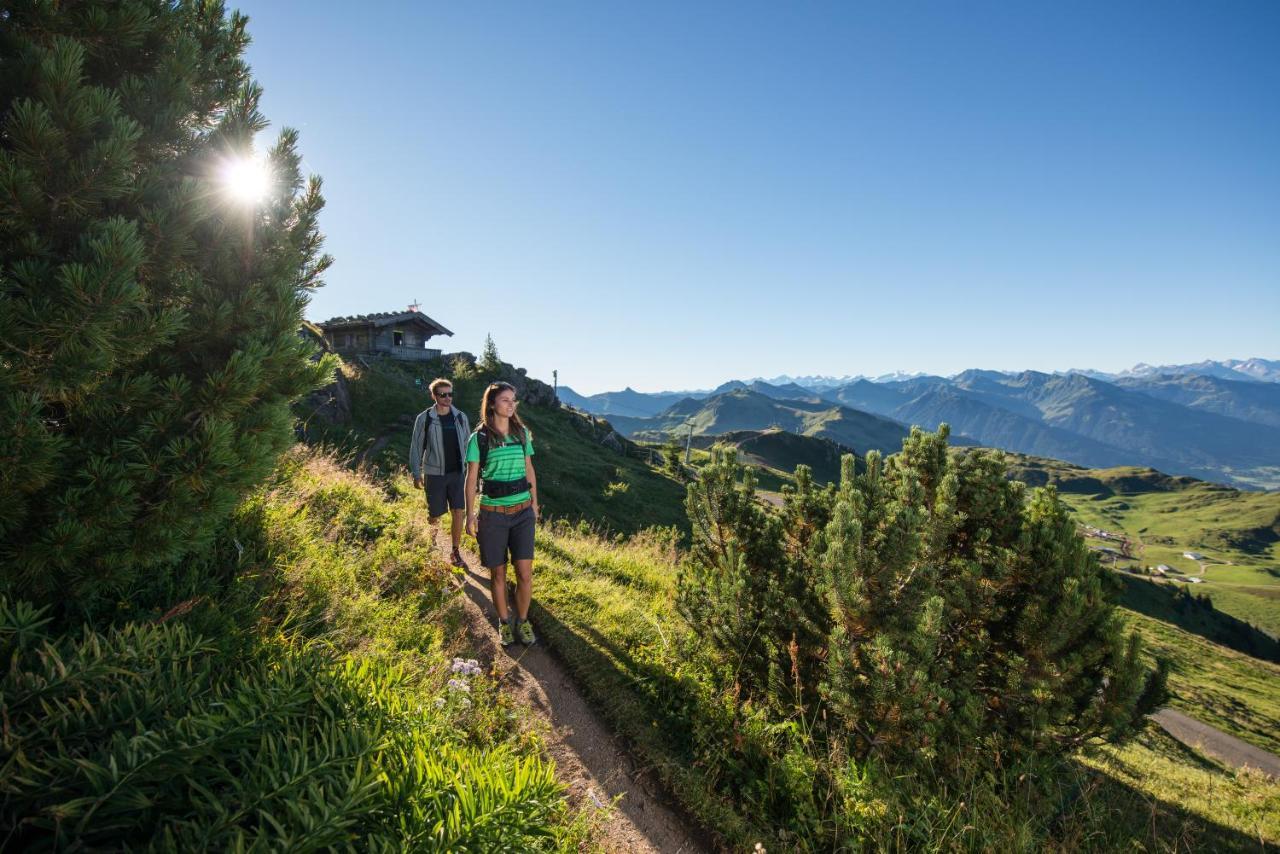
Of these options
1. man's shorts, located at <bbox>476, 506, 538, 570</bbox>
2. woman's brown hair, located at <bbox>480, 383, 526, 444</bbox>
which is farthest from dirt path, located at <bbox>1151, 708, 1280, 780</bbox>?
woman's brown hair, located at <bbox>480, 383, 526, 444</bbox>

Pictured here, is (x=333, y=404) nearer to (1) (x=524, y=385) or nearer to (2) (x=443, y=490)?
(2) (x=443, y=490)

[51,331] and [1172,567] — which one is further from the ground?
[51,331]

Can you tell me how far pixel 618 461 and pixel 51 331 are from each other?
42457 mm

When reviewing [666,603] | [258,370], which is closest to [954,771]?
[666,603]

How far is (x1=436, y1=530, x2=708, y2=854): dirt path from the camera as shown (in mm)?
3814

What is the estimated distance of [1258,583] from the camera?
387 feet

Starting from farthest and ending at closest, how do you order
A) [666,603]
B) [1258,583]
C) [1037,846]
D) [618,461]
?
[1258,583] → [618,461] → [666,603] → [1037,846]

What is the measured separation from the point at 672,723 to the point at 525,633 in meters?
2.06

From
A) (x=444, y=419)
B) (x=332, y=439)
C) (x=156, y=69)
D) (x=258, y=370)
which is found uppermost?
(x=156, y=69)

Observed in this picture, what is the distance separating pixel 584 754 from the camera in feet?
Result: 14.7

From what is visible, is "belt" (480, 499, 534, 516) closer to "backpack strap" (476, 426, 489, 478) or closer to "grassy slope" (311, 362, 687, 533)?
"backpack strap" (476, 426, 489, 478)

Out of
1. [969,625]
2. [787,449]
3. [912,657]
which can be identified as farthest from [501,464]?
[787,449]

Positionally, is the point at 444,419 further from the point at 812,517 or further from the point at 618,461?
the point at 618,461

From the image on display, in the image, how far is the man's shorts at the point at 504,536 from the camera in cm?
576
